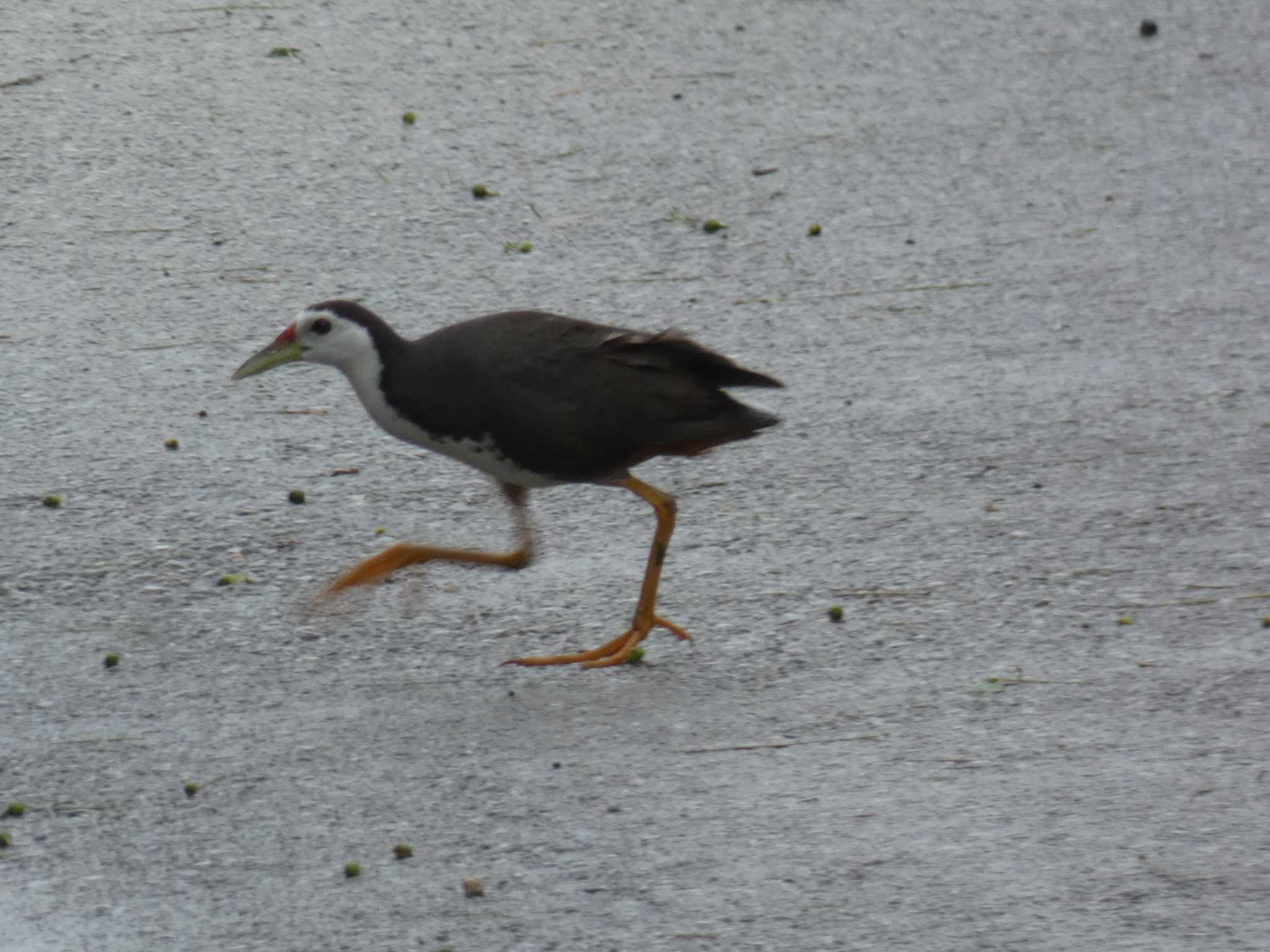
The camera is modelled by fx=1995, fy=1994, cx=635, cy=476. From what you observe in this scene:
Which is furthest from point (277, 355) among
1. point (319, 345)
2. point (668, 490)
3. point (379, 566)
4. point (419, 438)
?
point (668, 490)

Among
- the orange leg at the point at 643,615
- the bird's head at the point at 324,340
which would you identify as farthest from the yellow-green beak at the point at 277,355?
the orange leg at the point at 643,615

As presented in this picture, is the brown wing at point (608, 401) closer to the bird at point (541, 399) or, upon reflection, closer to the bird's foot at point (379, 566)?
the bird at point (541, 399)

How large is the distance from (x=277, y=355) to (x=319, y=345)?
0.15m

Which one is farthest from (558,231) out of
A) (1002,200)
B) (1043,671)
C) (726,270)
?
(1043,671)

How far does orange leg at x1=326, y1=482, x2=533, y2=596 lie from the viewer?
5.11 m

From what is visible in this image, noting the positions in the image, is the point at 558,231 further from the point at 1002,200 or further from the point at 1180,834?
the point at 1180,834

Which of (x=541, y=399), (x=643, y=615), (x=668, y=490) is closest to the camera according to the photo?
(x=541, y=399)

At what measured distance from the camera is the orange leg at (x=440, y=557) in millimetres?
5109

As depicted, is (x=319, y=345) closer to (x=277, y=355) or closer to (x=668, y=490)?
(x=277, y=355)

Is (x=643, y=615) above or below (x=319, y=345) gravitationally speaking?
below

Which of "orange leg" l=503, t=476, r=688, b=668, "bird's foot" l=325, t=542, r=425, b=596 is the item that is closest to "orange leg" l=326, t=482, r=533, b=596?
"bird's foot" l=325, t=542, r=425, b=596

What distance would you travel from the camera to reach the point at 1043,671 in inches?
197

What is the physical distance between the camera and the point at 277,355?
5.18 m

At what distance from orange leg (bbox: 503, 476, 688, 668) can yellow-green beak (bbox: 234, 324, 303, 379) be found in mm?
911
